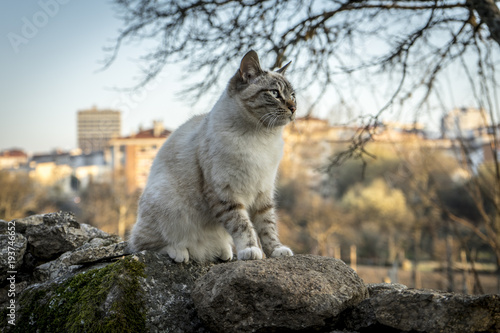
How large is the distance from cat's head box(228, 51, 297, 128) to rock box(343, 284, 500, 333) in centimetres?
153

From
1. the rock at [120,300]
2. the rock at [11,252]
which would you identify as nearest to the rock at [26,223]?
the rock at [11,252]

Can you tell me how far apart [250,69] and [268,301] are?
6.05ft

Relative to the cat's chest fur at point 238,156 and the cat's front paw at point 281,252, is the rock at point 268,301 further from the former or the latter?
the cat's chest fur at point 238,156

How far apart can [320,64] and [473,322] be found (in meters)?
4.49

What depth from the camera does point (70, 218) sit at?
13.4ft

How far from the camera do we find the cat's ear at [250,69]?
3.28m

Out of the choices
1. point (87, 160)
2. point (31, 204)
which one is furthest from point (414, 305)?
point (87, 160)

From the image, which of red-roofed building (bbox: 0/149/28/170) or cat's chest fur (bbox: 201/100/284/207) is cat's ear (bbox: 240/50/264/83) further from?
red-roofed building (bbox: 0/149/28/170)

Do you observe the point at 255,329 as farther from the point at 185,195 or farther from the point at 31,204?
the point at 31,204

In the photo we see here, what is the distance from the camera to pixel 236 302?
2.44 meters

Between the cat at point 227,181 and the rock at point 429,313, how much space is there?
2.78 feet

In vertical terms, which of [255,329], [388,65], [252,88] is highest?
[388,65]

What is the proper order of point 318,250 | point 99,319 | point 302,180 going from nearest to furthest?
point 99,319 < point 318,250 < point 302,180

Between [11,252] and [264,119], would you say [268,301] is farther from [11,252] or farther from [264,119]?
[11,252]
